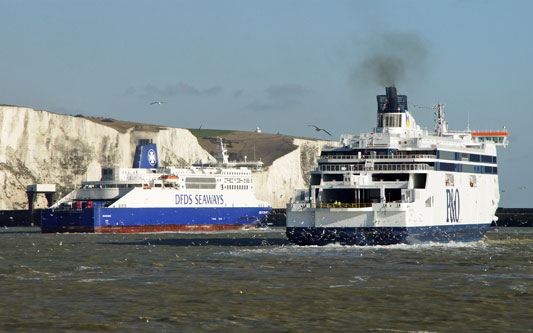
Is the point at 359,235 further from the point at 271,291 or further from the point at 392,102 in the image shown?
the point at 271,291

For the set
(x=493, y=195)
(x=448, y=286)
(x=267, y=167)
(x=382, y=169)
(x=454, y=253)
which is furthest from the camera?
(x=267, y=167)

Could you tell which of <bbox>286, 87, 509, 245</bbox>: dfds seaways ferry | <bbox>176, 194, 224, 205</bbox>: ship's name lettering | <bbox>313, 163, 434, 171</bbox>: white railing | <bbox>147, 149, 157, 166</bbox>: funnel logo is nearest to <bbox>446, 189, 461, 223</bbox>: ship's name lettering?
<bbox>286, 87, 509, 245</bbox>: dfds seaways ferry

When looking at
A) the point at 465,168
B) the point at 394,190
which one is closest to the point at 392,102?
the point at 465,168

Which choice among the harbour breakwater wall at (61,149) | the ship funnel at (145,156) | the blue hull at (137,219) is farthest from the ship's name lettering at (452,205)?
the harbour breakwater wall at (61,149)

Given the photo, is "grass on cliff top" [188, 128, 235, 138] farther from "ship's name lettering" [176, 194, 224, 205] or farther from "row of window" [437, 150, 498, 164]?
"row of window" [437, 150, 498, 164]

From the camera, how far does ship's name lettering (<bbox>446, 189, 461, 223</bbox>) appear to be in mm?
48500

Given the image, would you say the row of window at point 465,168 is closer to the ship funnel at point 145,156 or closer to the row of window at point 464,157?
the row of window at point 464,157

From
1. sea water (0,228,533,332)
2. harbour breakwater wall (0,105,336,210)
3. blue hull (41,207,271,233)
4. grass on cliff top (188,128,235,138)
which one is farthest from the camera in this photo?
grass on cliff top (188,128,235,138)

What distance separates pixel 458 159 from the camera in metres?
50.7

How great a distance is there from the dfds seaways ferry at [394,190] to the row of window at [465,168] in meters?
0.06

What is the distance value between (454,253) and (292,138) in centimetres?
10727

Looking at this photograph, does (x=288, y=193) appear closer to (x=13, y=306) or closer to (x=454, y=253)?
(x=454, y=253)

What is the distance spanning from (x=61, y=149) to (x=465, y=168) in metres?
72.8

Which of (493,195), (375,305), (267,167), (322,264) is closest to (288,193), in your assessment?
(267,167)
